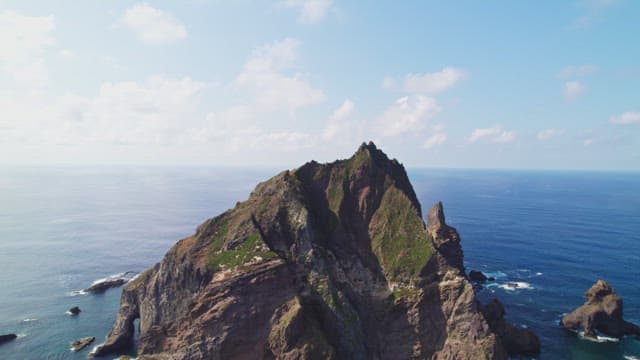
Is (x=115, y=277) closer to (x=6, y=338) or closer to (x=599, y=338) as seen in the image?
(x=6, y=338)

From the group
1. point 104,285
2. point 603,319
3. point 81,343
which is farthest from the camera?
point 104,285

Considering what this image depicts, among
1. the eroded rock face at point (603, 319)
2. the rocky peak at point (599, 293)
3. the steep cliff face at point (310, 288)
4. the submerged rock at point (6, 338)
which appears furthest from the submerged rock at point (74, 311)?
the rocky peak at point (599, 293)

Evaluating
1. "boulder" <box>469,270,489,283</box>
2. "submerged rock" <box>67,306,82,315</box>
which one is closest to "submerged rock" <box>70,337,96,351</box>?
"submerged rock" <box>67,306,82,315</box>

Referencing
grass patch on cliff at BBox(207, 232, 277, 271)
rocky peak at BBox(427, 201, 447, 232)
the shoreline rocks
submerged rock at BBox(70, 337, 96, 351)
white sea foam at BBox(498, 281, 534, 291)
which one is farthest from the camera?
white sea foam at BBox(498, 281, 534, 291)

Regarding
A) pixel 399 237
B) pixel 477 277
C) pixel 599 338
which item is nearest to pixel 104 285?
pixel 399 237

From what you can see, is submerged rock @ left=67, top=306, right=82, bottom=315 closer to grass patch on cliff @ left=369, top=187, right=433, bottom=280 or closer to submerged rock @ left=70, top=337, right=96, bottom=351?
submerged rock @ left=70, top=337, right=96, bottom=351

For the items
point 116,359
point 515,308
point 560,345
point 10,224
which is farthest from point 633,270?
point 10,224
